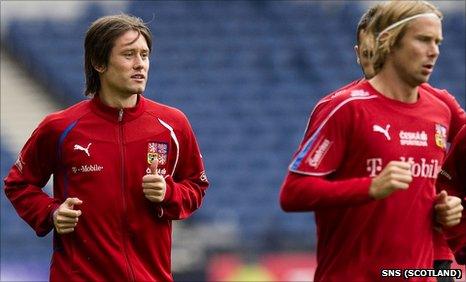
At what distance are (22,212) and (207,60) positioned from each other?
9.45 m

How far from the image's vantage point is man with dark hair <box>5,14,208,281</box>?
5.70 meters

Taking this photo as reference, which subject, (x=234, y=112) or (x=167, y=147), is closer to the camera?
(x=167, y=147)

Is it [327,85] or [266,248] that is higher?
[327,85]

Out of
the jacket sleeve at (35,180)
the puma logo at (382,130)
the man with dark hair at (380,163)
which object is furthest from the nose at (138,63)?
the puma logo at (382,130)

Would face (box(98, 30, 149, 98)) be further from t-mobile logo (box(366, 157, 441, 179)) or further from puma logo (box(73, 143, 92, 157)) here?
t-mobile logo (box(366, 157, 441, 179))

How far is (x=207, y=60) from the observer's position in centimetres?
1528

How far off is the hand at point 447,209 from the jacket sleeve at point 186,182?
1309 millimetres

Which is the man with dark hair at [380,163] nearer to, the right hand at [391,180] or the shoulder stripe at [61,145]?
the right hand at [391,180]

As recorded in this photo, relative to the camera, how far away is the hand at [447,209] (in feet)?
16.2

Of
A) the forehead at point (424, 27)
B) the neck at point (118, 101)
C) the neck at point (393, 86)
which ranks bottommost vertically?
the neck at point (118, 101)

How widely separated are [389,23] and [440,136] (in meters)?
0.52

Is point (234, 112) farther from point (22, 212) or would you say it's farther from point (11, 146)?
point (22, 212)

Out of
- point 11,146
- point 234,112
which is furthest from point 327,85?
point 11,146

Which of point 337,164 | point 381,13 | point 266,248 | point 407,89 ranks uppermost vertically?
point 381,13
